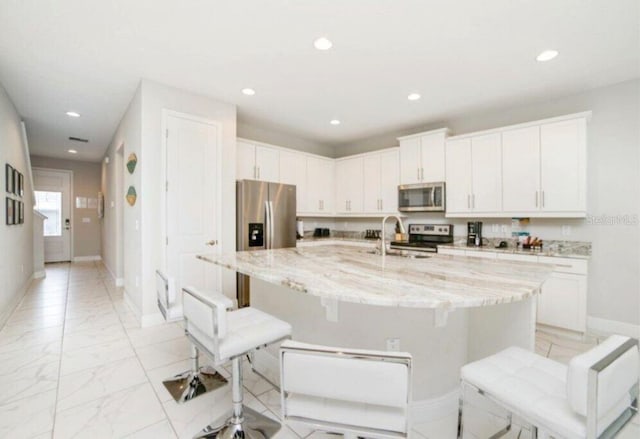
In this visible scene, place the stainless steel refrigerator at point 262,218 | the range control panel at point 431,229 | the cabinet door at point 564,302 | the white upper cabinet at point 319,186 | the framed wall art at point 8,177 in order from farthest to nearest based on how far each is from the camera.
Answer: the white upper cabinet at point 319,186 → the range control panel at point 431,229 → the stainless steel refrigerator at point 262,218 → the framed wall art at point 8,177 → the cabinet door at point 564,302

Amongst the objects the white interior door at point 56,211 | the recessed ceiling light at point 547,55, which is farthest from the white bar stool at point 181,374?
the white interior door at point 56,211

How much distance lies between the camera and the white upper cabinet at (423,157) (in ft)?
13.6

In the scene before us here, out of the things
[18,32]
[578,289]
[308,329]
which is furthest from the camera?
[578,289]

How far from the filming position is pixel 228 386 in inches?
82.0

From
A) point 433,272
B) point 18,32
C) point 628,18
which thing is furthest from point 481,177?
point 18,32

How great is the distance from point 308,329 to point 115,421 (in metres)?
1.23

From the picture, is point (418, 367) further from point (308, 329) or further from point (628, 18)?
point (628, 18)

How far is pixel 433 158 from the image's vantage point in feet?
13.8

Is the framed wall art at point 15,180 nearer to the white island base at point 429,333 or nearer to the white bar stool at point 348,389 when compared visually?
the white island base at point 429,333

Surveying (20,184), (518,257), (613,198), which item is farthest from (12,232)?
(613,198)

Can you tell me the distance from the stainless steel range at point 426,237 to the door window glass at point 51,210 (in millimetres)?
8076

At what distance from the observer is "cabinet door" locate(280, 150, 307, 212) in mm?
4781

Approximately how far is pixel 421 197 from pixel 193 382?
3.61 m

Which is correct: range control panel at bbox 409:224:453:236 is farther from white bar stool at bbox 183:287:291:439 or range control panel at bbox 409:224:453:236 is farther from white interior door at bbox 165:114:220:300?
white bar stool at bbox 183:287:291:439
